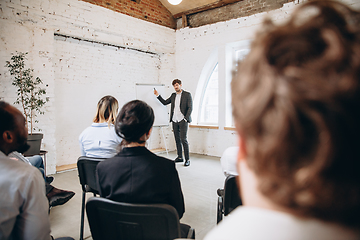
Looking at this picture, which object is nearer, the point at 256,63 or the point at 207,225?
the point at 256,63

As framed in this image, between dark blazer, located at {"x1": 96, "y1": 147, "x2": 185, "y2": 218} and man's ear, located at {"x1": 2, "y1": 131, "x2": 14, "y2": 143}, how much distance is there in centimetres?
42

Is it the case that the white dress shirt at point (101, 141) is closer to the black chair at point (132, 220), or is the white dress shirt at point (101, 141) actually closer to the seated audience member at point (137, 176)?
the seated audience member at point (137, 176)

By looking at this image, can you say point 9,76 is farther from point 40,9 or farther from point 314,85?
point 314,85

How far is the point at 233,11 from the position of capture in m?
4.90

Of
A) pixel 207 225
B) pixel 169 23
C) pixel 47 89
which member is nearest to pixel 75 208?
pixel 207 225

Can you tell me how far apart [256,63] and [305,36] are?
2.7 inches

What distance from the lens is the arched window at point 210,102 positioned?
213 inches

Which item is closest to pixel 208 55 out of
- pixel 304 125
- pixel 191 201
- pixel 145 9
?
pixel 145 9

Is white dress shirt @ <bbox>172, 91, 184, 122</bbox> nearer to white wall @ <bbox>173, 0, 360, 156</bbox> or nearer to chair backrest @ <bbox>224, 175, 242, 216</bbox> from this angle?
white wall @ <bbox>173, 0, 360, 156</bbox>

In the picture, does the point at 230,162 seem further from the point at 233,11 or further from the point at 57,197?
the point at 233,11

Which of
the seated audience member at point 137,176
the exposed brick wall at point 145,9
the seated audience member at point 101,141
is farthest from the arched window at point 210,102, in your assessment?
the seated audience member at point 137,176

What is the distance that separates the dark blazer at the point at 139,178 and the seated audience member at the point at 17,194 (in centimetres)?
30

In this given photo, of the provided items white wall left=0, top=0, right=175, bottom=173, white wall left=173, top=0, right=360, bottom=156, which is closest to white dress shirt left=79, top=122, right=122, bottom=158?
white wall left=0, top=0, right=175, bottom=173

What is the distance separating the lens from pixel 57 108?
164 inches
